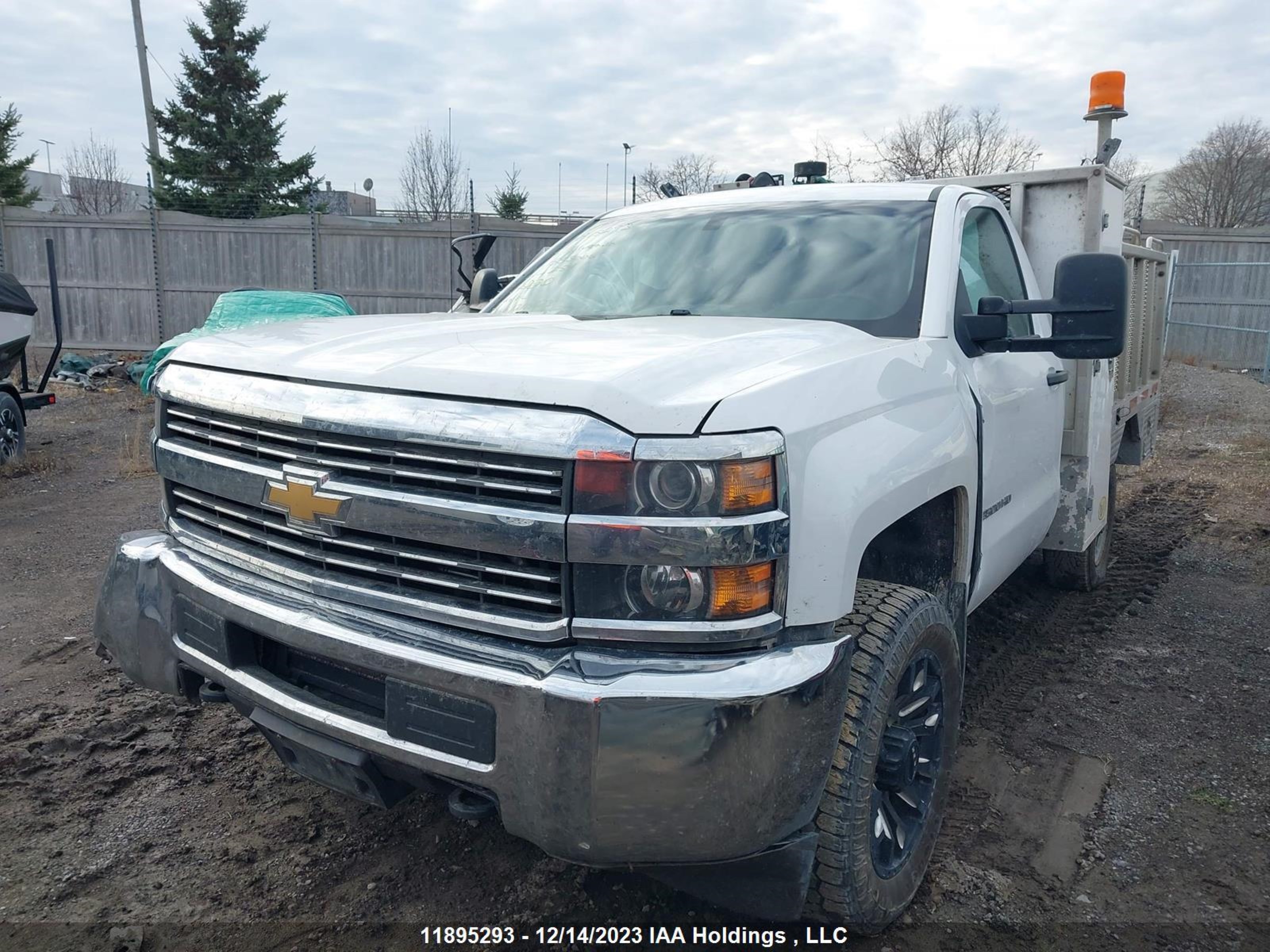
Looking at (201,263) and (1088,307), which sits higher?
(201,263)

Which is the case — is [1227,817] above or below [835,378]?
below

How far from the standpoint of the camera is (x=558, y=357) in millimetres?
2225

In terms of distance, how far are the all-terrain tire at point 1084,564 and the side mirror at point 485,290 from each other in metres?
3.17

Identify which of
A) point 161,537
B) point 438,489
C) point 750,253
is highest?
point 750,253

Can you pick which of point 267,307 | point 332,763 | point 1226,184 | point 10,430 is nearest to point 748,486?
point 332,763

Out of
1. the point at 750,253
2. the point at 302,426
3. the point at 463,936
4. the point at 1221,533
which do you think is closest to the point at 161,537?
the point at 302,426

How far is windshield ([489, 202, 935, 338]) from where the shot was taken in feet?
10.1

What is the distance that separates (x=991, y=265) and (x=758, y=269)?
989mm

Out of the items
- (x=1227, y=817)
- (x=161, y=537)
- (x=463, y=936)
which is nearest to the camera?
(x=463, y=936)

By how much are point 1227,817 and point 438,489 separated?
275 cm

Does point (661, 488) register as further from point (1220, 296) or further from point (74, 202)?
point (74, 202)

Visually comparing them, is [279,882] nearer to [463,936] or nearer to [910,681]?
[463,936]

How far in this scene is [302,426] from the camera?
223 cm

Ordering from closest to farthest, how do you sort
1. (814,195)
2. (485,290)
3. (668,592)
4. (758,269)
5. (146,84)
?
(668,592) → (758,269) → (814,195) → (485,290) → (146,84)
